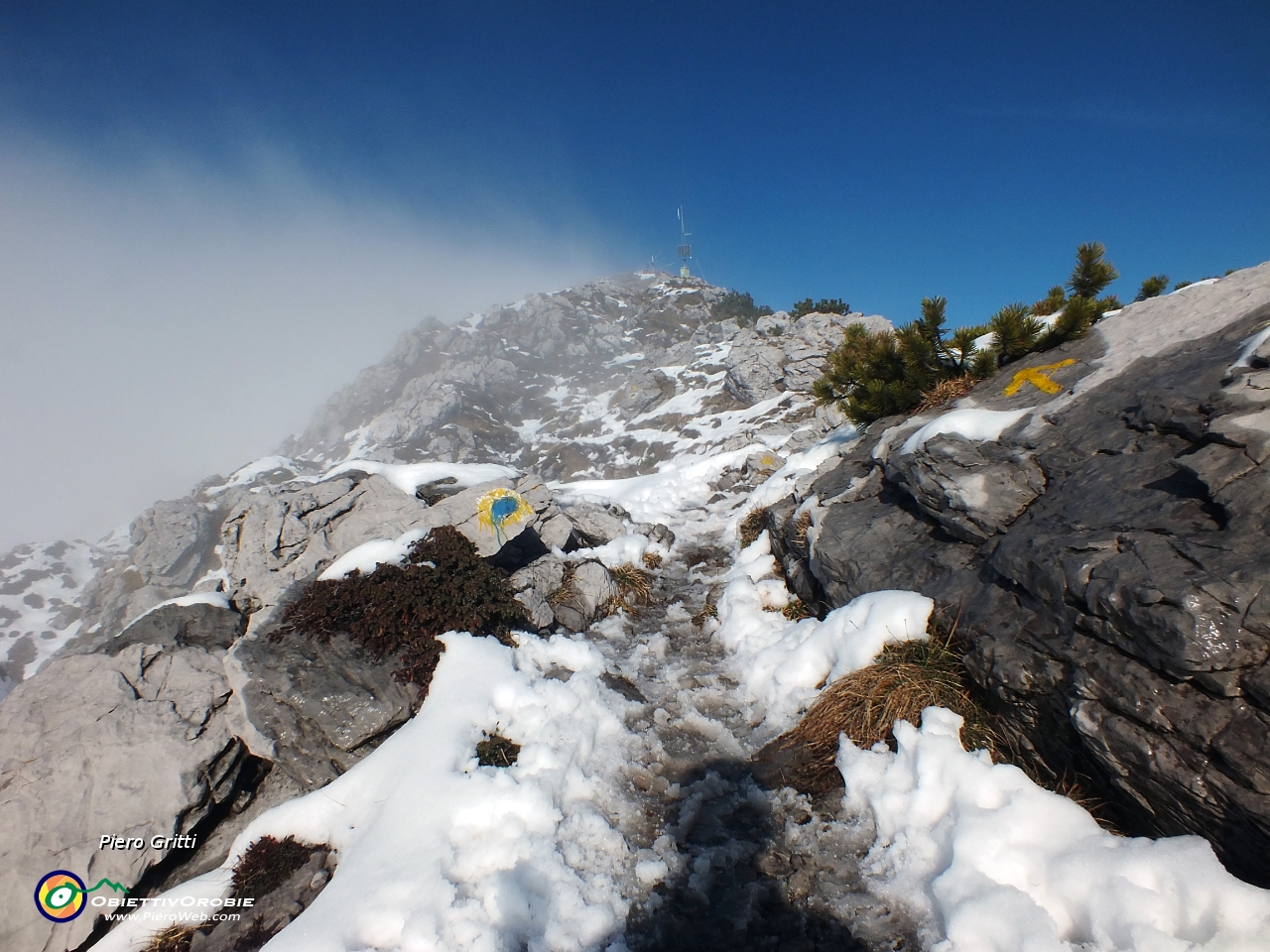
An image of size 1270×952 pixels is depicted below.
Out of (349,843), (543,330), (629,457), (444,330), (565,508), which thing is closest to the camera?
(349,843)

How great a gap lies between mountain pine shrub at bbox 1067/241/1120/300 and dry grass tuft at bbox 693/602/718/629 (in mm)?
8864

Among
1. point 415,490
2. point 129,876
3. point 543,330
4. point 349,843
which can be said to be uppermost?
point 543,330

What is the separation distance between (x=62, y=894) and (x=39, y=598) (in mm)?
108490

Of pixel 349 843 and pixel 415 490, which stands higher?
pixel 415 490

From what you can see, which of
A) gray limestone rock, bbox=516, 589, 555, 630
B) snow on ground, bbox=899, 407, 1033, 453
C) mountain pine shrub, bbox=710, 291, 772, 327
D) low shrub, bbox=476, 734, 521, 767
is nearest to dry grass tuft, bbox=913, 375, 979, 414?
snow on ground, bbox=899, 407, 1033, 453

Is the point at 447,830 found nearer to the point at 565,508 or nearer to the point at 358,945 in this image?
the point at 358,945

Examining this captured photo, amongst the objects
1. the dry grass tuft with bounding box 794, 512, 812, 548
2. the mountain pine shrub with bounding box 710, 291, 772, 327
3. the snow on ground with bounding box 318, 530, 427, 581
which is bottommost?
the dry grass tuft with bounding box 794, 512, 812, 548

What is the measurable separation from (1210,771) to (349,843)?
6.91 metres

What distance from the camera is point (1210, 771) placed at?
2887mm

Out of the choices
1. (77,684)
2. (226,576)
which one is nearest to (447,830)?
(77,684)

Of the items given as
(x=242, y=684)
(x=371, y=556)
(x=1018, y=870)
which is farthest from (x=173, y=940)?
(x=1018, y=870)

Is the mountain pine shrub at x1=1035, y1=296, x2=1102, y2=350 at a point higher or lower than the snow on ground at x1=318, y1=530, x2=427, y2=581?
higher

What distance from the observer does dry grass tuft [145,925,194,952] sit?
14.8 ft

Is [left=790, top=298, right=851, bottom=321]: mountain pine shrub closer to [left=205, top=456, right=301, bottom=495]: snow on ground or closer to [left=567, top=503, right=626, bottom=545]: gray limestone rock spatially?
[left=567, top=503, right=626, bottom=545]: gray limestone rock
